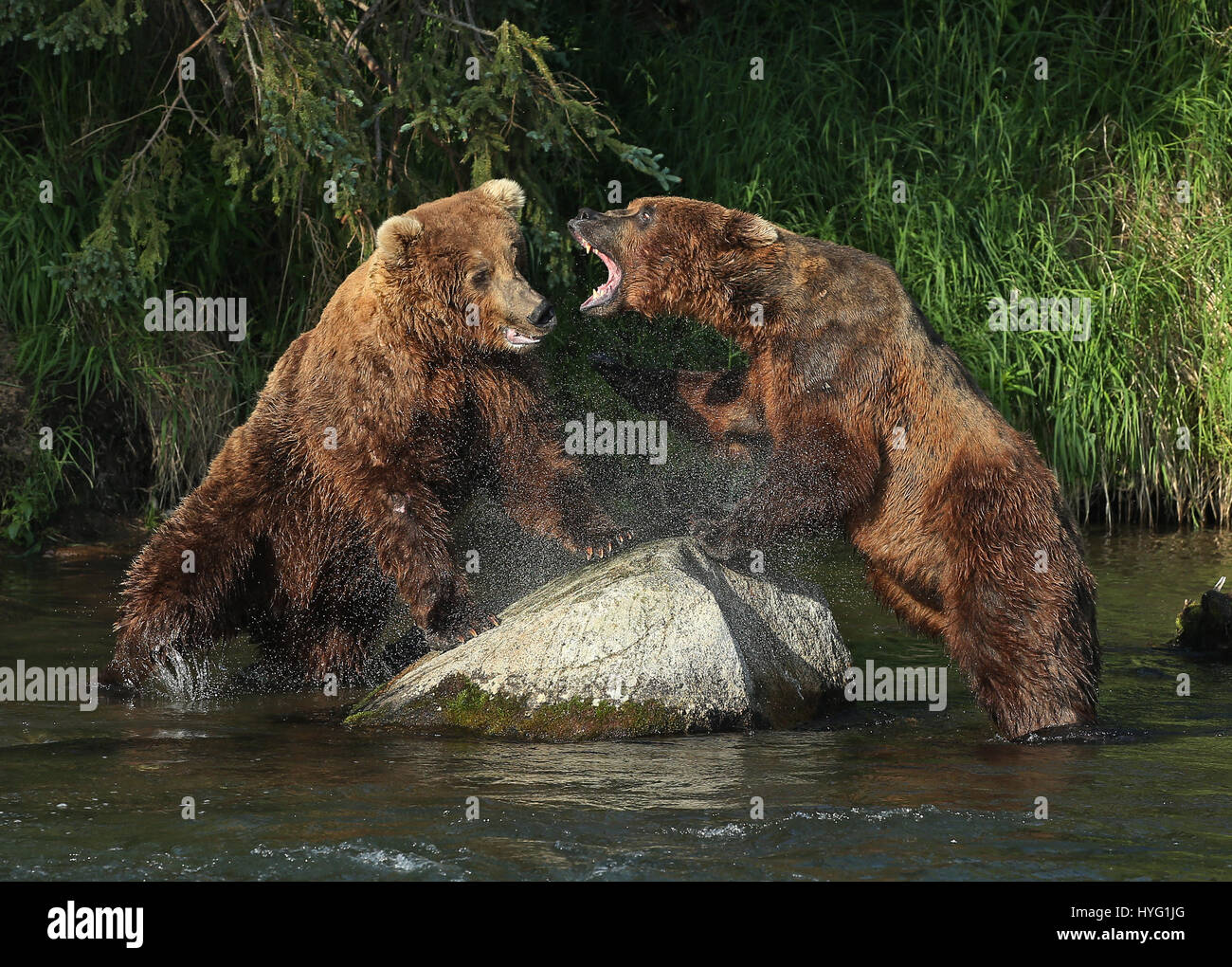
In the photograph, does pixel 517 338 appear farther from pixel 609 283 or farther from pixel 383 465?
pixel 383 465

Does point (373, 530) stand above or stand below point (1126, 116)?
below

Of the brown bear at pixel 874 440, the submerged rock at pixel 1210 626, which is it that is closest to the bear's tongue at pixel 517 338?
the brown bear at pixel 874 440

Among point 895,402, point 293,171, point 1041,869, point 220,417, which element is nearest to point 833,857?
point 1041,869

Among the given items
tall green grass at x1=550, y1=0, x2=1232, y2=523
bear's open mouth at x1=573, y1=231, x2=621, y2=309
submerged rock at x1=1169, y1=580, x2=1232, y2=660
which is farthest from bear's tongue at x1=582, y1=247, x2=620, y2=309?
tall green grass at x1=550, y1=0, x2=1232, y2=523

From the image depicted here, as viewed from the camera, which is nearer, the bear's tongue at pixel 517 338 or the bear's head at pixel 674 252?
the bear's tongue at pixel 517 338

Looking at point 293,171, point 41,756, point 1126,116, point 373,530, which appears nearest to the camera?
point 41,756

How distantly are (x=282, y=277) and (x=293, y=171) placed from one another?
160 cm

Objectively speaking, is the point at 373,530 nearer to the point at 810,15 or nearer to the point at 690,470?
the point at 690,470

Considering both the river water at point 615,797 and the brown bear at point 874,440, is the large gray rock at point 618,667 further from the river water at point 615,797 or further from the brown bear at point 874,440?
the brown bear at point 874,440

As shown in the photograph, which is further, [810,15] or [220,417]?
[810,15]

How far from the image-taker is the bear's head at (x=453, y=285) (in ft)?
20.1

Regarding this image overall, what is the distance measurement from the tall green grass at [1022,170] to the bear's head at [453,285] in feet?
11.6

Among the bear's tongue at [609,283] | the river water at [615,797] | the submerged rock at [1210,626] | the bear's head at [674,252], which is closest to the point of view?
the river water at [615,797]

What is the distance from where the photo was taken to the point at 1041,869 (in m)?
4.33
